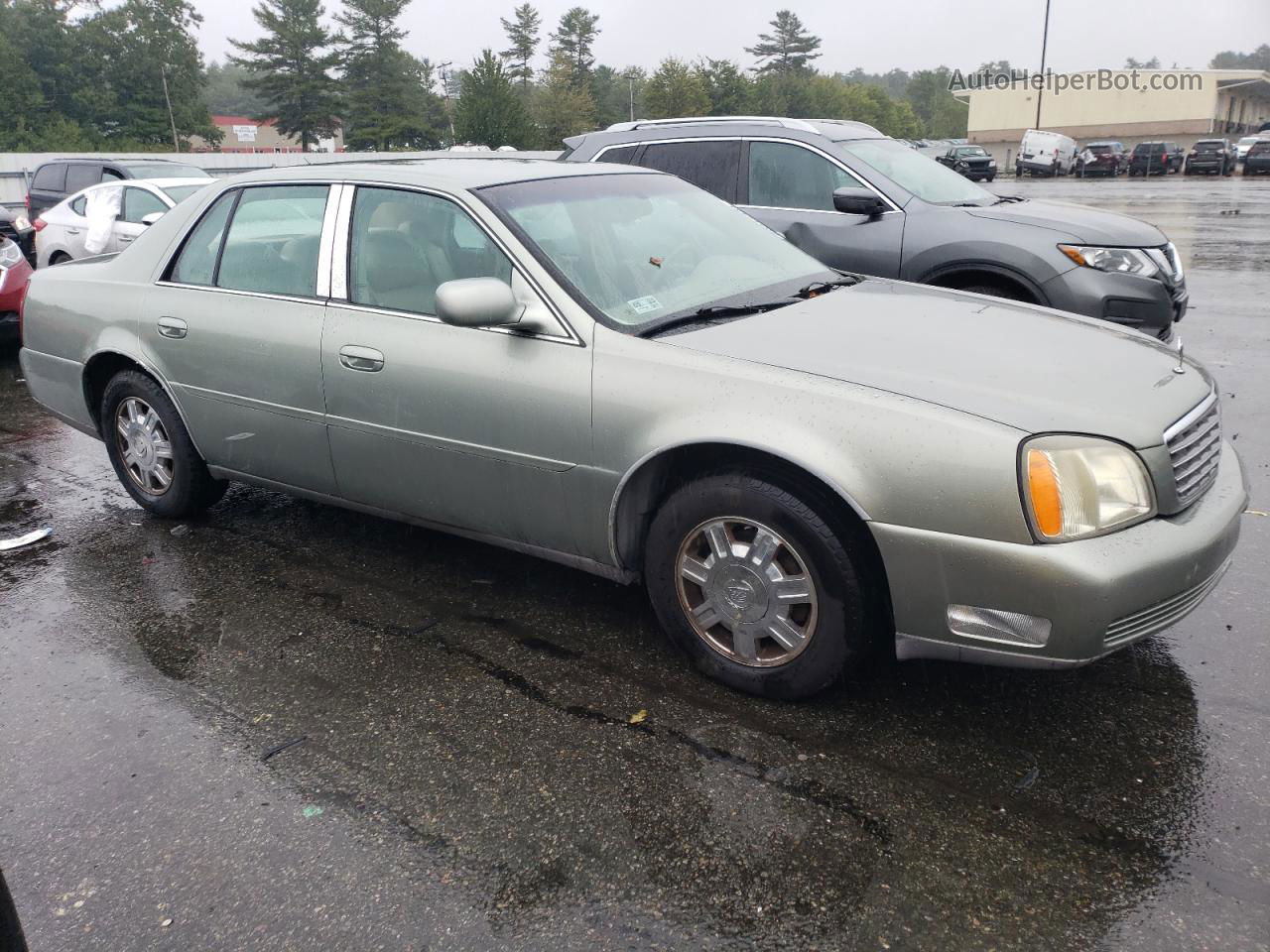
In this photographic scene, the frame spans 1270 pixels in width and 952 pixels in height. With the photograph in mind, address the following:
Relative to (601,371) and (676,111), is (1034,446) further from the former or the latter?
(676,111)

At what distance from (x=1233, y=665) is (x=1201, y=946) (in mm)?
1454

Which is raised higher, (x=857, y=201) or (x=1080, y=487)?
(x=857, y=201)

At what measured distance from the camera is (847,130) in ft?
24.7

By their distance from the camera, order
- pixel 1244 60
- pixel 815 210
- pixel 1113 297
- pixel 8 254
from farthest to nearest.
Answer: pixel 1244 60
pixel 8 254
pixel 815 210
pixel 1113 297

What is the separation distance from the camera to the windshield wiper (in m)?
3.53

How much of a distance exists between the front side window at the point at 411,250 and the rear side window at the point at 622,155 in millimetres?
4067

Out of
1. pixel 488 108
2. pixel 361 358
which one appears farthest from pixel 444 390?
pixel 488 108

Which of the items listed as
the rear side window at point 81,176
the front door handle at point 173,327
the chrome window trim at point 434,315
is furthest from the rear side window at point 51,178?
the chrome window trim at point 434,315

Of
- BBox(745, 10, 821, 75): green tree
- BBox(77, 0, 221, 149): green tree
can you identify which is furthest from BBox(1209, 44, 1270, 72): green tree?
BBox(77, 0, 221, 149): green tree

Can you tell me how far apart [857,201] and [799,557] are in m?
4.19

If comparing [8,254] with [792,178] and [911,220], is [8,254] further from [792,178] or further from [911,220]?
[911,220]

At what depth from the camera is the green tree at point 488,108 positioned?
6681 cm

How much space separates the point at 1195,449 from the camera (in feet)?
10.4

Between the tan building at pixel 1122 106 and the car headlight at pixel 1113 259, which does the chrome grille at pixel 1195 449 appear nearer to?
the car headlight at pixel 1113 259
